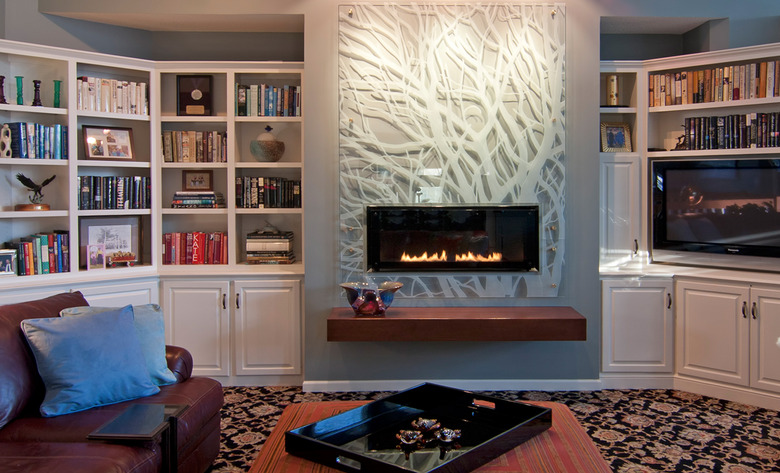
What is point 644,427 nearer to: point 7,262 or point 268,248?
point 268,248

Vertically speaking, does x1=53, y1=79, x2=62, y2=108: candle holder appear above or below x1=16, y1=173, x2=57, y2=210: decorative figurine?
above

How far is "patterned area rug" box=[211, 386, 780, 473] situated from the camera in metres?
3.17

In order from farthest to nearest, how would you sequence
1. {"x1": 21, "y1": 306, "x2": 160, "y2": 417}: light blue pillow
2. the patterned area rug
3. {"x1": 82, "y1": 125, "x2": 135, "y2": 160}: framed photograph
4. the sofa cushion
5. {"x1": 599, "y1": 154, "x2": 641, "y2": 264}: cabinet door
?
{"x1": 599, "y1": 154, "x2": 641, "y2": 264}: cabinet door < {"x1": 82, "y1": 125, "x2": 135, "y2": 160}: framed photograph < the patterned area rug < {"x1": 21, "y1": 306, "x2": 160, "y2": 417}: light blue pillow < the sofa cushion

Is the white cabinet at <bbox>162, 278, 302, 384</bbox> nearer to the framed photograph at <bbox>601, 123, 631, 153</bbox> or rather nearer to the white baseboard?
the white baseboard

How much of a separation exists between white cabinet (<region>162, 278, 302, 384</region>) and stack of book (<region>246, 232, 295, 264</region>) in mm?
254

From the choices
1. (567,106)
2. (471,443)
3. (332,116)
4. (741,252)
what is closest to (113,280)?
(332,116)

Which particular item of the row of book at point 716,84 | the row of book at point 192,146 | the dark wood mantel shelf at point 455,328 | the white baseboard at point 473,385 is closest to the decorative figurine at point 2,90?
the row of book at point 192,146

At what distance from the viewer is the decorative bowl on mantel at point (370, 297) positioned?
4000 millimetres

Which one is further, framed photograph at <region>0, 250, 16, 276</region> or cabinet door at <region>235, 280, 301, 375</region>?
cabinet door at <region>235, 280, 301, 375</region>

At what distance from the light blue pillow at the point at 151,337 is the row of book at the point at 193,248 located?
1579mm

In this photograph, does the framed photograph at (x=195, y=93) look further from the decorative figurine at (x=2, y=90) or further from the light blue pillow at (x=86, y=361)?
the light blue pillow at (x=86, y=361)

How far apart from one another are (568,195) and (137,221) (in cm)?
302

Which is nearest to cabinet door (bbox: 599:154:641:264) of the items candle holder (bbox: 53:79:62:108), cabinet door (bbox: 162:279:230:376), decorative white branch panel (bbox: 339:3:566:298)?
decorative white branch panel (bbox: 339:3:566:298)

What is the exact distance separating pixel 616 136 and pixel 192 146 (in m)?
3.01
